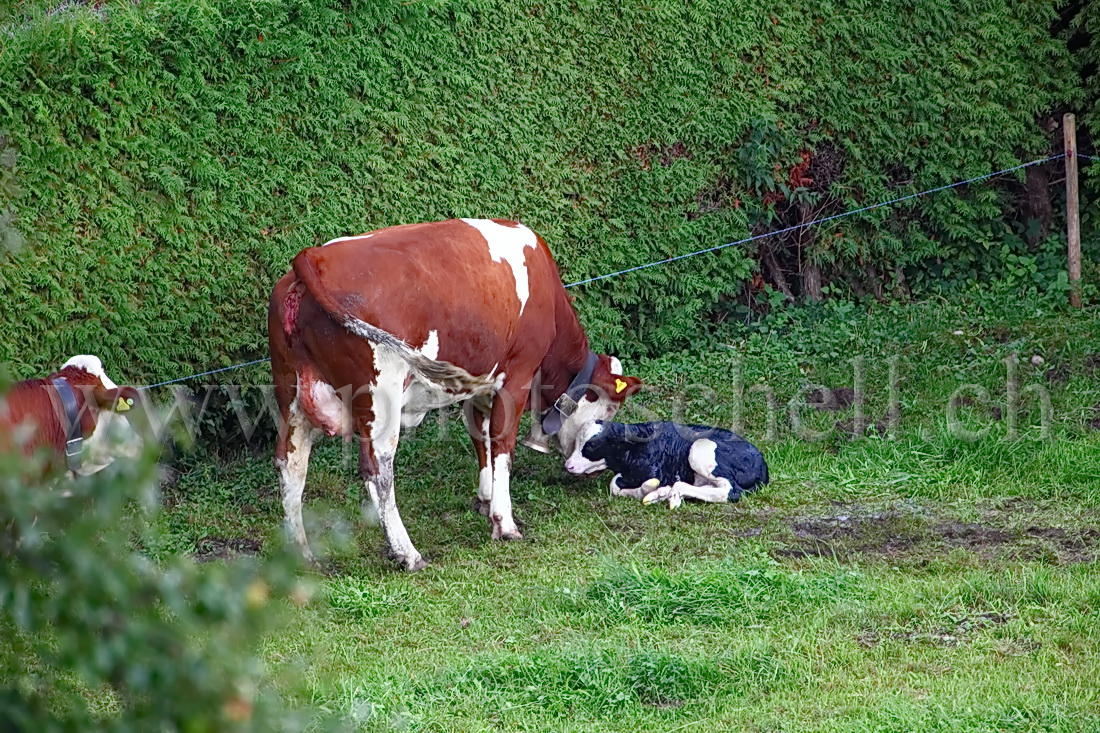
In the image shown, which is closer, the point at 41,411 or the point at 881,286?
Result: the point at 41,411

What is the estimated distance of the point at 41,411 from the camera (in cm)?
654

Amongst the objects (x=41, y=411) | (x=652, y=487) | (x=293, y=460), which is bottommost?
(x=652, y=487)

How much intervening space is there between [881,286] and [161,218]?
20.2 ft

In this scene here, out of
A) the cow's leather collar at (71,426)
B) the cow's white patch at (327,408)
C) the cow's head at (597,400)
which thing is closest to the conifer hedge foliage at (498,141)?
the cow's leather collar at (71,426)

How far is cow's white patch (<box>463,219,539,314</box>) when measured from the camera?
23.8 feet

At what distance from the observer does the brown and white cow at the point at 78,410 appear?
6523 mm

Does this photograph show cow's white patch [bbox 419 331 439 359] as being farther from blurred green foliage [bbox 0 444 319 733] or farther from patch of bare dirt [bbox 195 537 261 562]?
blurred green foliage [bbox 0 444 319 733]

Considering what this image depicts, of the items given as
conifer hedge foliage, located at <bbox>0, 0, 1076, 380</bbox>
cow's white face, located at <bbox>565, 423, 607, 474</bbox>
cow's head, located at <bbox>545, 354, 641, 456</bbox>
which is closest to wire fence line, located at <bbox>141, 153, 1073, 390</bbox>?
conifer hedge foliage, located at <bbox>0, 0, 1076, 380</bbox>

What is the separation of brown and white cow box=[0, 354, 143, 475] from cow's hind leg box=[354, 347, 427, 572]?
1.15 m

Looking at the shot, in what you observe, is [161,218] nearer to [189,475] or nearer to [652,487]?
[189,475]

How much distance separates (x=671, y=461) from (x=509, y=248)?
167 cm

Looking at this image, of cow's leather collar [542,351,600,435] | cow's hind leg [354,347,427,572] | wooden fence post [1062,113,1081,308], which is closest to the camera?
cow's hind leg [354,347,427,572]

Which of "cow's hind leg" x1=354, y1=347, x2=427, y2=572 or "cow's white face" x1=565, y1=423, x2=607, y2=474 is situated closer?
"cow's hind leg" x1=354, y1=347, x2=427, y2=572

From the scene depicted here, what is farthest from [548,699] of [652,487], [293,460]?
[652,487]
